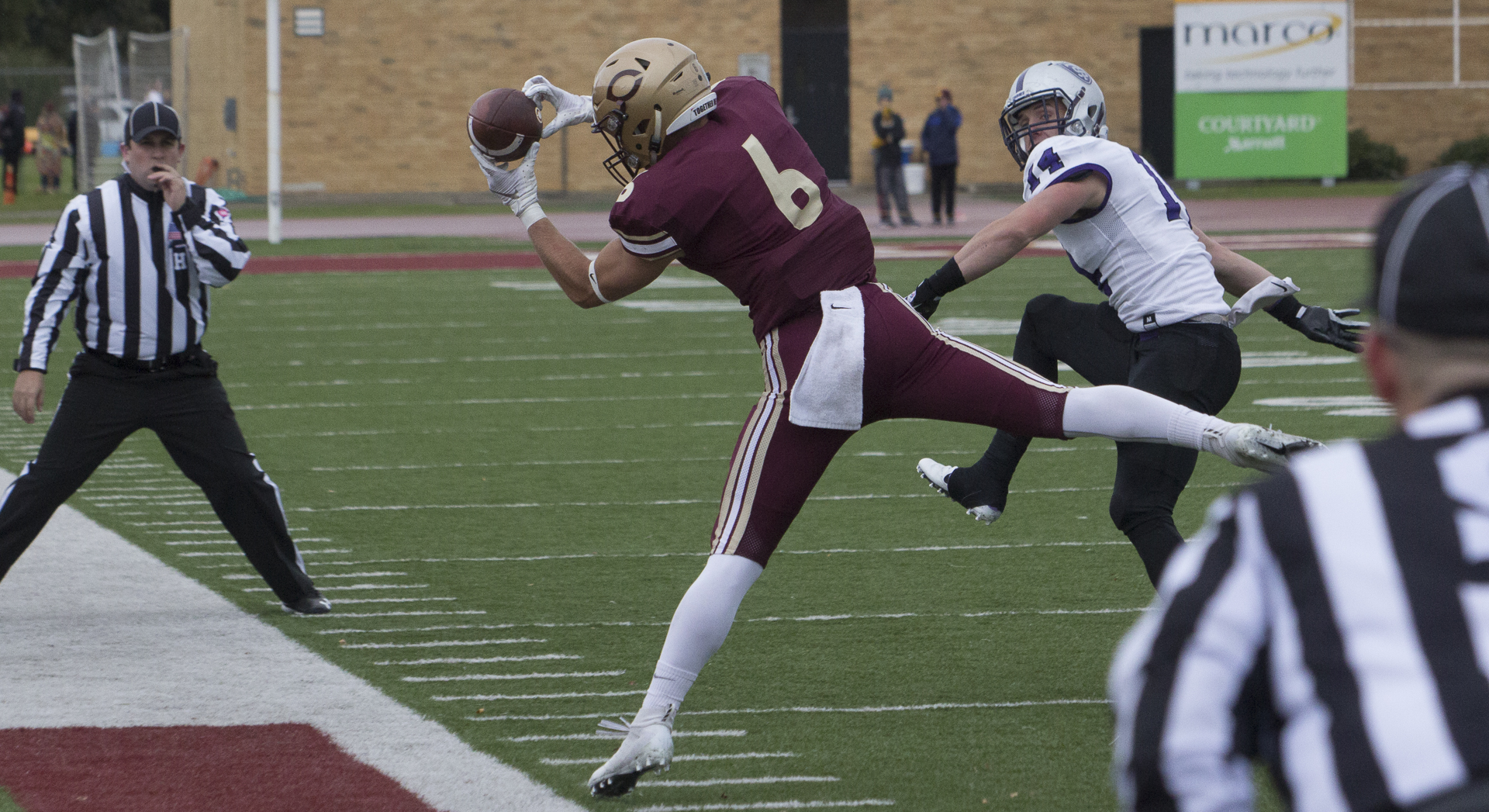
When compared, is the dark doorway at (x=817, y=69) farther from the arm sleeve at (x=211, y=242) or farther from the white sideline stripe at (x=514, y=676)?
the white sideline stripe at (x=514, y=676)

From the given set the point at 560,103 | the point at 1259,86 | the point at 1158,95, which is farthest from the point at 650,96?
the point at 1158,95

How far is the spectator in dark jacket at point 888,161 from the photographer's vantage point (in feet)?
77.2

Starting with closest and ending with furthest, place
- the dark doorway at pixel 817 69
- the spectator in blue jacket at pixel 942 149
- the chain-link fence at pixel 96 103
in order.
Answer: the spectator in blue jacket at pixel 942 149 → the chain-link fence at pixel 96 103 → the dark doorway at pixel 817 69

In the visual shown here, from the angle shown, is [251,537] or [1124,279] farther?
[251,537]

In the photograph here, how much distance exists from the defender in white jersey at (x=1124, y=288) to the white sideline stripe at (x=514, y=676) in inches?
47.3

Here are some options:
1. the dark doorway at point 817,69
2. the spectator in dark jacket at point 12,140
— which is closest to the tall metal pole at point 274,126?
the dark doorway at point 817,69

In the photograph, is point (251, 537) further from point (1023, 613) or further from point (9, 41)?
point (9, 41)

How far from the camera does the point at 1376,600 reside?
1.65 metres

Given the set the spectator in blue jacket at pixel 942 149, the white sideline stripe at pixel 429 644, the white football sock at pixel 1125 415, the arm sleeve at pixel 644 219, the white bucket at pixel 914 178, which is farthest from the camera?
the white bucket at pixel 914 178

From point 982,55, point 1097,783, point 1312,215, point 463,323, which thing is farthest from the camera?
point 982,55

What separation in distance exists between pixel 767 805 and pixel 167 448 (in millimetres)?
2623

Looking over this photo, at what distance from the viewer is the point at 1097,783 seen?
13.2ft

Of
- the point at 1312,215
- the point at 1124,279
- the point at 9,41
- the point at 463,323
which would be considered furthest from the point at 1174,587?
the point at 9,41

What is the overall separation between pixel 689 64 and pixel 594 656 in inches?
74.2
